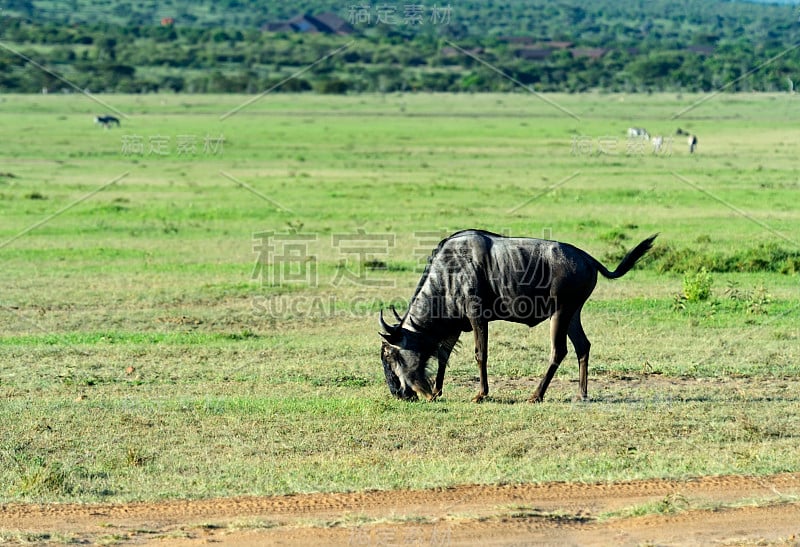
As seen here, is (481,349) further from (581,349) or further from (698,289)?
(698,289)

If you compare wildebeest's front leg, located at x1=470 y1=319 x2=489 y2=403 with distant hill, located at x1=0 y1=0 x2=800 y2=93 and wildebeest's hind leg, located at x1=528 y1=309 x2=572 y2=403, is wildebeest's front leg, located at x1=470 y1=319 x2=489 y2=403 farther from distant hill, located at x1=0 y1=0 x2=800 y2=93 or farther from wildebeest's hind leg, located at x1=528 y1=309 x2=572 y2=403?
distant hill, located at x1=0 y1=0 x2=800 y2=93

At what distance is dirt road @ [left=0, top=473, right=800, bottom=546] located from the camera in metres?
6.58

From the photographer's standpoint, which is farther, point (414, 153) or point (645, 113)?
point (645, 113)

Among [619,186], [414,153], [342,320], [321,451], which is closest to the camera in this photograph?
[321,451]

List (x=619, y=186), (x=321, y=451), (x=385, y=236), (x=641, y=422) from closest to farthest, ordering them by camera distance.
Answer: (x=321, y=451) < (x=641, y=422) < (x=385, y=236) < (x=619, y=186)

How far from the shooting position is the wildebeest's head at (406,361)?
10.2 meters

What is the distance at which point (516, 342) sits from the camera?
13.5m

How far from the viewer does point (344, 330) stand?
14156mm

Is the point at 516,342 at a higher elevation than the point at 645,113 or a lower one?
lower

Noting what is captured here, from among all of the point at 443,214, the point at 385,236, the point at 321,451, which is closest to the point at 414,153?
the point at 443,214

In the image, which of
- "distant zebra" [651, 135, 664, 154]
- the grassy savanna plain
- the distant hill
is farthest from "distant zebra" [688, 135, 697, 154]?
the distant hill

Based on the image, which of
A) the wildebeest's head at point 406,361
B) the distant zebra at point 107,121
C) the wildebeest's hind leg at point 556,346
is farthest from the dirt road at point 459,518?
the distant zebra at point 107,121

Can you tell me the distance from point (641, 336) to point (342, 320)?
3.82 metres

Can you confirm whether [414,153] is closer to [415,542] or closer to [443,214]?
[443,214]
